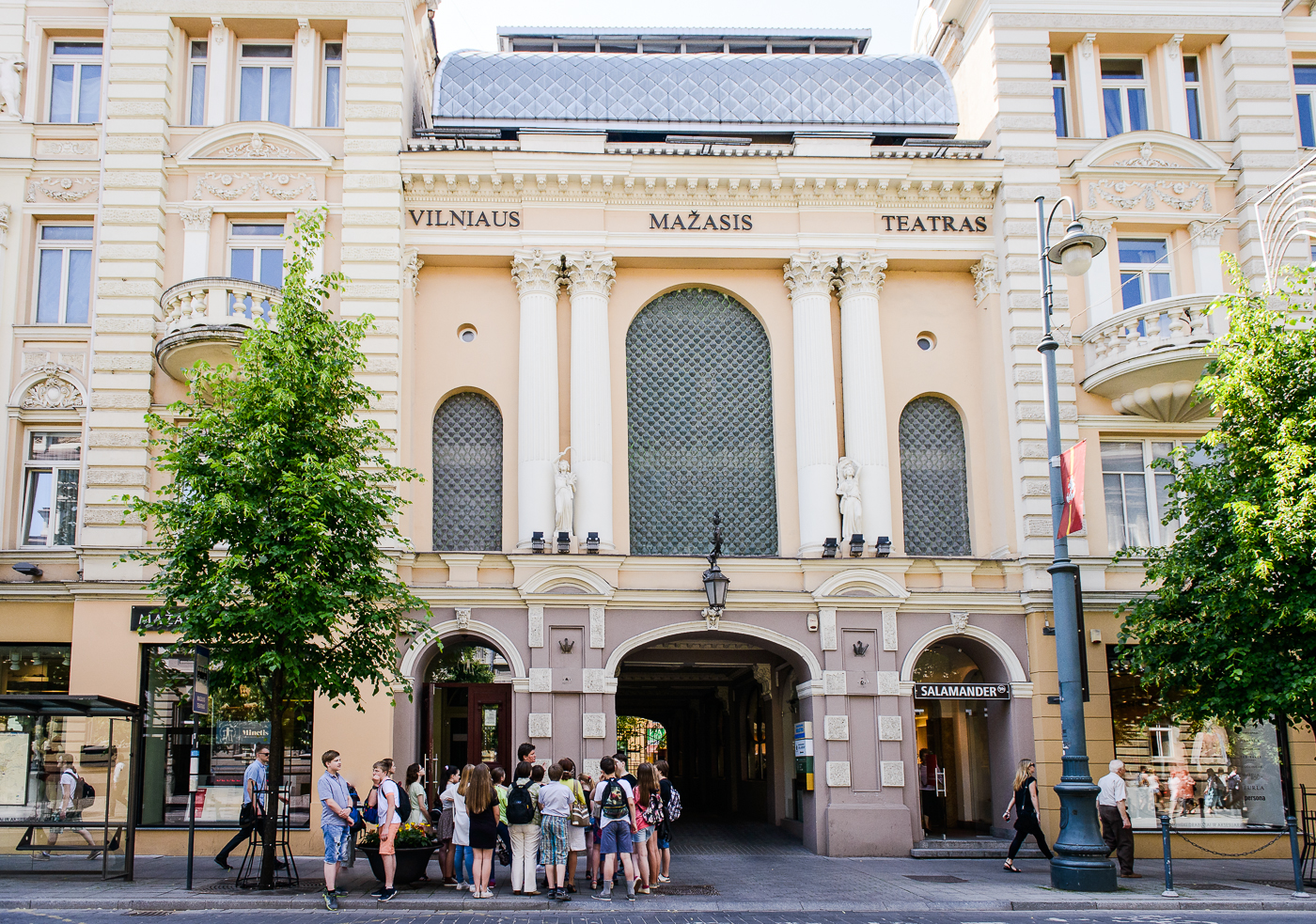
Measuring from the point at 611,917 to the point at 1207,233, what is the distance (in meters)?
17.4

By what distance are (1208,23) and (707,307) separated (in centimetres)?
1170

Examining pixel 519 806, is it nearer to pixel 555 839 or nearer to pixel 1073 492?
pixel 555 839

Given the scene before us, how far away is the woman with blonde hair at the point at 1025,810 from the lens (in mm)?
17897

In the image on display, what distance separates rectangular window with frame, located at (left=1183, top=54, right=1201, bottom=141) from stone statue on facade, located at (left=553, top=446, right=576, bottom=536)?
47.1ft

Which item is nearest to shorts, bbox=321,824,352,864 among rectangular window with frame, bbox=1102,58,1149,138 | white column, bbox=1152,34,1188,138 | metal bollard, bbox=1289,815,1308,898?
metal bollard, bbox=1289,815,1308,898

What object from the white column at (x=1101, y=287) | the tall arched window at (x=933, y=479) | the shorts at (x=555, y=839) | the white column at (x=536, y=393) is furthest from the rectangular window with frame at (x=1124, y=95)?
the shorts at (x=555, y=839)

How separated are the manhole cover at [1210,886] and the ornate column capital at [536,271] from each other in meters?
14.5

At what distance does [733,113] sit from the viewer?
24156mm

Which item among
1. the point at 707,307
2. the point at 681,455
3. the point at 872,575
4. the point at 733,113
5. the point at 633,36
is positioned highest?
the point at 633,36

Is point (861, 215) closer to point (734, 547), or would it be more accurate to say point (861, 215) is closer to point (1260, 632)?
point (734, 547)

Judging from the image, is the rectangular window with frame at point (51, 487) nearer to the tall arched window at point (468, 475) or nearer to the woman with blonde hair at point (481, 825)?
the tall arched window at point (468, 475)

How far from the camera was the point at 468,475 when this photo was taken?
21875 millimetres

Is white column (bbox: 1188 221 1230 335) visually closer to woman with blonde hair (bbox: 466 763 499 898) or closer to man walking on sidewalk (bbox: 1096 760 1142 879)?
man walking on sidewalk (bbox: 1096 760 1142 879)

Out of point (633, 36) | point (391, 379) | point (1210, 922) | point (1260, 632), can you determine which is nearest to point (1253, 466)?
point (1260, 632)
